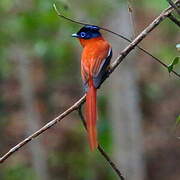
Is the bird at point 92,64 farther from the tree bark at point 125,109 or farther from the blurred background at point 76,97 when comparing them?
the tree bark at point 125,109

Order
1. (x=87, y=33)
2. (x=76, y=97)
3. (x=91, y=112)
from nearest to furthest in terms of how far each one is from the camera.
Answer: (x=91, y=112), (x=87, y=33), (x=76, y=97)

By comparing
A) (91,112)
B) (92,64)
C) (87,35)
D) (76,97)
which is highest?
(87,35)

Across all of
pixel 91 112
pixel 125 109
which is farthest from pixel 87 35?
pixel 125 109

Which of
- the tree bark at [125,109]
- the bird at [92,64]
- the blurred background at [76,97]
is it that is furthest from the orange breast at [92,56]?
the tree bark at [125,109]

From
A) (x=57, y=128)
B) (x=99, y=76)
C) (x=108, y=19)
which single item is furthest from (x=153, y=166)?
(x=99, y=76)

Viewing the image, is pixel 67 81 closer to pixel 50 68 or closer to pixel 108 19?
pixel 50 68

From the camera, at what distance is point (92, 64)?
3.63m

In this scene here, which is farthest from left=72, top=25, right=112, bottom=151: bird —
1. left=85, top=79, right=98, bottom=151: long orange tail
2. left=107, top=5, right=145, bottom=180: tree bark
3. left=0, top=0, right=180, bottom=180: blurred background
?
left=107, top=5, right=145, bottom=180: tree bark

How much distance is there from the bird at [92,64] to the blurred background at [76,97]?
197cm

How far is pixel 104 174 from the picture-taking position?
9.56m

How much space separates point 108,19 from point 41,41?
3.83 feet

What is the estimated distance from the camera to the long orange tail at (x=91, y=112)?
2928 mm

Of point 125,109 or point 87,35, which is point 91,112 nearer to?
point 87,35

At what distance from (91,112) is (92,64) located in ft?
1.46
